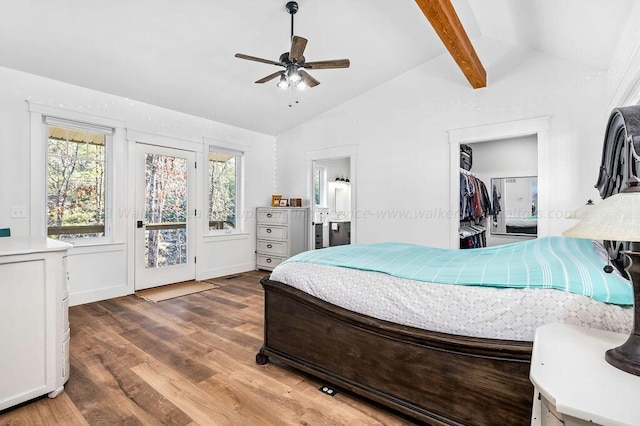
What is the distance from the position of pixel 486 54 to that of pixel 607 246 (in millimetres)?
2805

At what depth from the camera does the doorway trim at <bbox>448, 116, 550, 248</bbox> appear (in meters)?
3.43

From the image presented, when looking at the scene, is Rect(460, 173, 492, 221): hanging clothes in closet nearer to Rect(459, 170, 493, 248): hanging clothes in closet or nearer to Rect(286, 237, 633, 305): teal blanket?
Rect(459, 170, 493, 248): hanging clothes in closet

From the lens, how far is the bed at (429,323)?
1.35 m

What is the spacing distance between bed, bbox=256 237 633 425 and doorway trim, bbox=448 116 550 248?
55.6 inches

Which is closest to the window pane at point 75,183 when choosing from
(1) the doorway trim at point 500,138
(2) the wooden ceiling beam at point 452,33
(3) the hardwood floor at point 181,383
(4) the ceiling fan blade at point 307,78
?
(3) the hardwood floor at point 181,383

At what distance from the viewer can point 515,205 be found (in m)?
5.12

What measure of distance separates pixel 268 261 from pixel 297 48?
371cm

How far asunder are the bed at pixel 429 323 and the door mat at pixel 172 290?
7.69 feet

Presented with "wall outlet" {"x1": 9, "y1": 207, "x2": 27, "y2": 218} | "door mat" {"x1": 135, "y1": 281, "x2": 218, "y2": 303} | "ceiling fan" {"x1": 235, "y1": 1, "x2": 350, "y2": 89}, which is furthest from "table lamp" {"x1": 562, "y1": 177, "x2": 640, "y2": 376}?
"wall outlet" {"x1": 9, "y1": 207, "x2": 27, "y2": 218}

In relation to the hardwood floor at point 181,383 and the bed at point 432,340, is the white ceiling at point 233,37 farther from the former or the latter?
the hardwood floor at point 181,383

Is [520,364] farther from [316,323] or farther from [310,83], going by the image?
[310,83]

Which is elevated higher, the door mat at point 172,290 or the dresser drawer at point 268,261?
the dresser drawer at point 268,261

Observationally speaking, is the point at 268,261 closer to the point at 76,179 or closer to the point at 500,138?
the point at 76,179

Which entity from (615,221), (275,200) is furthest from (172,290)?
(615,221)
